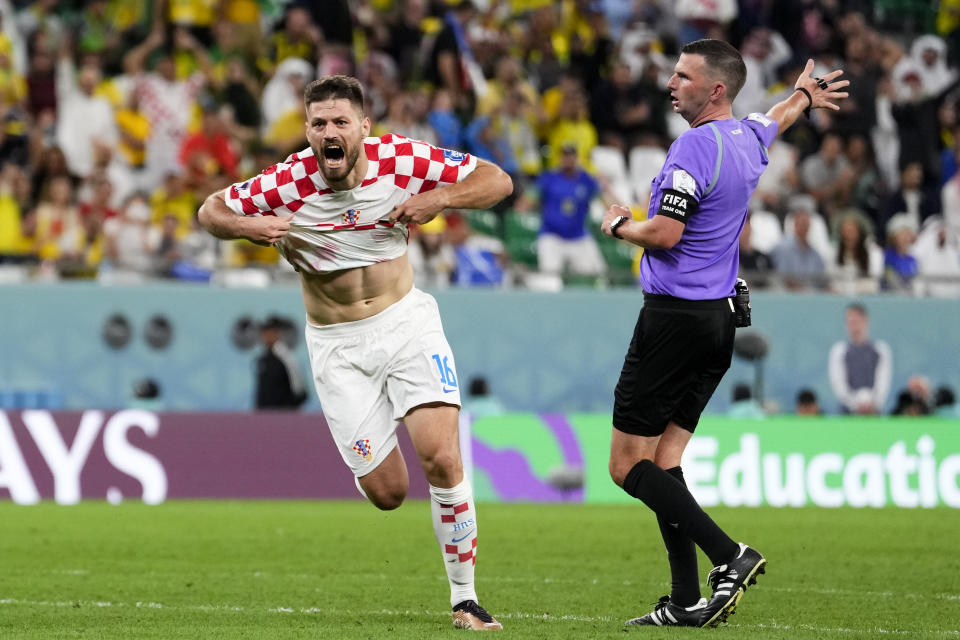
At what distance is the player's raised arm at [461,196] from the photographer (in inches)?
277

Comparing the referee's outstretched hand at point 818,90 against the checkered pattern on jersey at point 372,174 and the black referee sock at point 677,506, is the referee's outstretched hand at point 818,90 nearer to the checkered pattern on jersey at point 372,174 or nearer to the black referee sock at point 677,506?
the checkered pattern on jersey at point 372,174

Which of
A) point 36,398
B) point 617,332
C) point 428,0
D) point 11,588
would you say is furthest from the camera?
point 428,0

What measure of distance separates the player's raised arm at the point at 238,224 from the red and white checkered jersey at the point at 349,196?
0.47 feet

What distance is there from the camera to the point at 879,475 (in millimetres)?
15781

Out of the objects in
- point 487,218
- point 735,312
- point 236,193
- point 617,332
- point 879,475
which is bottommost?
point 879,475

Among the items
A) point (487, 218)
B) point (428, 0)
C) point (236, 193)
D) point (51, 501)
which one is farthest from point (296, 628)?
point (428, 0)

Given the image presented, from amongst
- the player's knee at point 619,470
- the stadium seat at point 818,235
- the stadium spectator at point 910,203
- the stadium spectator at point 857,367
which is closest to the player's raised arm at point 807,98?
the player's knee at point 619,470

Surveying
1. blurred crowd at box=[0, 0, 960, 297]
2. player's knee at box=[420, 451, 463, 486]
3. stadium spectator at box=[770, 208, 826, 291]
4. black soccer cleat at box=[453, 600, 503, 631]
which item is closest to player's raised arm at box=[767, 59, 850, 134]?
player's knee at box=[420, 451, 463, 486]

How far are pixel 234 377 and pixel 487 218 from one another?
3501 mm

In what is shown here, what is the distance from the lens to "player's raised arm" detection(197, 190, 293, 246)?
6934 mm

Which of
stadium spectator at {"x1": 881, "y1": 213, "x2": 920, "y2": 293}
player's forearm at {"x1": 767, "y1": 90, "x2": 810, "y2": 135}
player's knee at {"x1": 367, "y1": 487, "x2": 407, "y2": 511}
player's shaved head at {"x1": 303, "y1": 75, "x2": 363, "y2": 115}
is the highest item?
player's shaved head at {"x1": 303, "y1": 75, "x2": 363, "y2": 115}

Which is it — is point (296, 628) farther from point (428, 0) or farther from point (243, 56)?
point (428, 0)

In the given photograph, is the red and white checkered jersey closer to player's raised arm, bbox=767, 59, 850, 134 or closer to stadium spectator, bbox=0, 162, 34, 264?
player's raised arm, bbox=767, 59, 850, 134

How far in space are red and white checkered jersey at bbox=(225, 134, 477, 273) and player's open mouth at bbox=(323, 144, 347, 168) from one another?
24 cm
